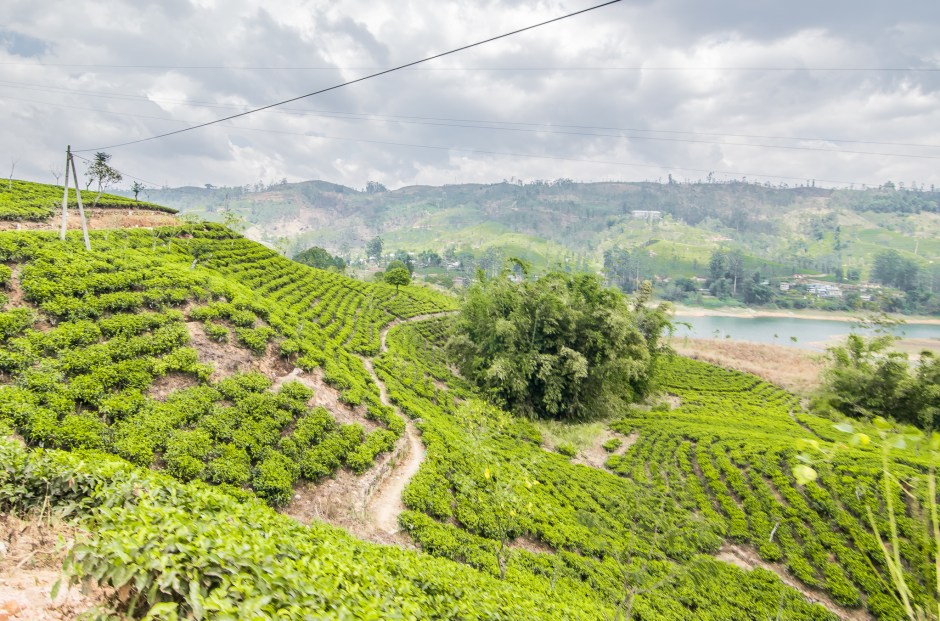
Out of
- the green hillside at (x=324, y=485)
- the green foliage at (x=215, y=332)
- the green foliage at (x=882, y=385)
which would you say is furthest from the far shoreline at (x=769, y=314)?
the green foliage at (x=215, y=332)

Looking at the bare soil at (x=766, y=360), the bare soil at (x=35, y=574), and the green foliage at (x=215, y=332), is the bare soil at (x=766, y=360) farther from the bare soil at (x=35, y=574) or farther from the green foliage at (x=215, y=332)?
the bare soil at (x=35, y=574)

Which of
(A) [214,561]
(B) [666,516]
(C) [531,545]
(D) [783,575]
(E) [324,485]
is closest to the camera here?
(A) [214,561]

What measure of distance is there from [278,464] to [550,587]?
7420 mm

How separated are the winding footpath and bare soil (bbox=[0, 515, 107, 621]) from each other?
6.98 meters

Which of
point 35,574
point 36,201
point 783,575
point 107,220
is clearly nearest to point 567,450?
point 783,575

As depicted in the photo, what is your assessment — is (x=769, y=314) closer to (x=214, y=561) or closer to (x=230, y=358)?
(x=230, y=358)

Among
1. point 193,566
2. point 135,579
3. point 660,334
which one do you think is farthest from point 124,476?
point 660,334

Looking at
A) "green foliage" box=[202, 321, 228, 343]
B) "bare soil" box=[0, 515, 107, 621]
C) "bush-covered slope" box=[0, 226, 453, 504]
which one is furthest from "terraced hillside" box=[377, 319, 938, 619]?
"green foliage" box=[202, 321, 228, 343]

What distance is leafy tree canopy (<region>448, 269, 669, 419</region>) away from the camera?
1045 inches

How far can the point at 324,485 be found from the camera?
473 inches

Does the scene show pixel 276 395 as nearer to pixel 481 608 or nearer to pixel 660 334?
pixel 481 608

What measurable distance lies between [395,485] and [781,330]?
108 m

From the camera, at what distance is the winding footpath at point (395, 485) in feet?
38.7

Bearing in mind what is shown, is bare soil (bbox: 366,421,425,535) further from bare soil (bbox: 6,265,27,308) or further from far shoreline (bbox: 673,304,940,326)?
far shoreline (bbox: 673,304,940,326)
